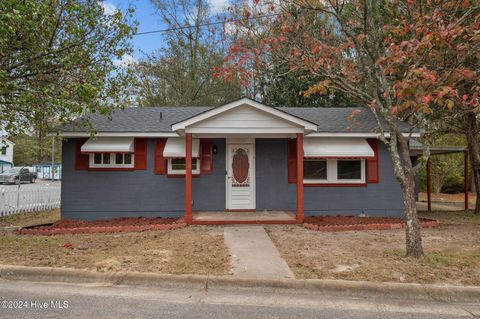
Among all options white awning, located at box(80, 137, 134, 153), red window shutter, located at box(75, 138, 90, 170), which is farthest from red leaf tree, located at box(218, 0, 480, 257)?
red window shutter, located at box(75, 138, 90, 170)

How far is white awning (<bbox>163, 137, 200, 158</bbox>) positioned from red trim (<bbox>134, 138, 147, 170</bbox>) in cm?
75

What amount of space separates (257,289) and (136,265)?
1.98 metres

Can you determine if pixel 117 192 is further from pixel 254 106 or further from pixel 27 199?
pixel 254 106

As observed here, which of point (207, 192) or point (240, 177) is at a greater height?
point (240, 177)

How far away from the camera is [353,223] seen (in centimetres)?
853

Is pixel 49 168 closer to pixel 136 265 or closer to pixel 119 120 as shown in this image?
pixel 119 120

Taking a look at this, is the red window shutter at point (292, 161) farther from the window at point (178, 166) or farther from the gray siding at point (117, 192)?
the gray siding at point (117, 192)

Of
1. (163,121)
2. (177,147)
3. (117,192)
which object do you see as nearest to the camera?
(177,147)

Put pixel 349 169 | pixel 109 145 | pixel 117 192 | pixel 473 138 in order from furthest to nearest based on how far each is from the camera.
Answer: pixel 473 138, pixel 349 169, pixel 117 192, pixel 109 145

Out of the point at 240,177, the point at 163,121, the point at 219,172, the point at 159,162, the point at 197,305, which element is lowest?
the point at 197,305

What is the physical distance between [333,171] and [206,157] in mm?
4034

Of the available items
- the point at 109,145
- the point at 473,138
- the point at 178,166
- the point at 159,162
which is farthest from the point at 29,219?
the point at 473,138

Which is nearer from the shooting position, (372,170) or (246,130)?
(246,130)

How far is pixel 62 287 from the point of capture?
435 centimetres
